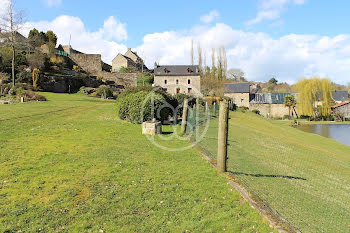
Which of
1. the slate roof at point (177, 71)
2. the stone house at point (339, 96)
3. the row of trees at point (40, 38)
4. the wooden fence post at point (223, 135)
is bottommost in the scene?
the wooden fence post at point (223, 135)

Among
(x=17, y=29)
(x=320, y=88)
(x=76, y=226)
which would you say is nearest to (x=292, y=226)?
(x=76, y=226)

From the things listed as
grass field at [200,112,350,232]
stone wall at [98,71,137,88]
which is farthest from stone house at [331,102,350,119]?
grass field at [200,112,350,232]

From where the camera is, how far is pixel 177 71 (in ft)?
180

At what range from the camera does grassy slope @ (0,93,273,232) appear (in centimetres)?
419

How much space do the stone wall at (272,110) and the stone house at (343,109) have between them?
9986 mm

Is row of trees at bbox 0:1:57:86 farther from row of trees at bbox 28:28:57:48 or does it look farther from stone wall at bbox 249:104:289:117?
stone wall at bbox 249:104:289:117

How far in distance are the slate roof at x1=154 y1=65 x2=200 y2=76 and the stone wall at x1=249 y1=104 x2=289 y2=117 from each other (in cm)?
1697

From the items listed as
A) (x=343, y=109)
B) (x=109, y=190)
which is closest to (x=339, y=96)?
(x=343, y=109)

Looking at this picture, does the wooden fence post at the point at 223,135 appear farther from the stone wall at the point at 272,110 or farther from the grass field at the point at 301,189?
the stone wall at the point at 272,110

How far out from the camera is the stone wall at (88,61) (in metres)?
51.7

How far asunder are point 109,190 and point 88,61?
5106 cm

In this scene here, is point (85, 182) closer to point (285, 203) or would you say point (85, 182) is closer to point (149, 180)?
point (149, 180)

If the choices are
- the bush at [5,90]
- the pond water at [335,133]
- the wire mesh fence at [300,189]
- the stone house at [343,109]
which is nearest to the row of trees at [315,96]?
the stone house at [343,109]

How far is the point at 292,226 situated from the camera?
4.56 meters
